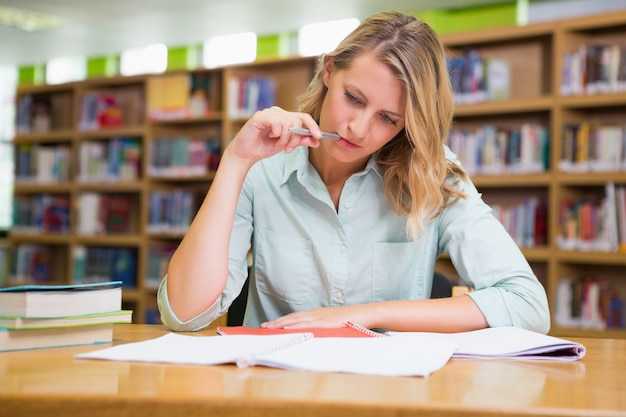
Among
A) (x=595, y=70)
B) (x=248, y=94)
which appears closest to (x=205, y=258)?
(x=595, y=70)

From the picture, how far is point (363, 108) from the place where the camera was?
5.11ft

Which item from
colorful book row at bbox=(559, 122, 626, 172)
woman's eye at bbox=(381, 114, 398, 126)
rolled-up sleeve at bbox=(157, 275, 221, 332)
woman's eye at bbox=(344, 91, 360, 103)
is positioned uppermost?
colorful book row at bbox=(559, 122, 626, 172)

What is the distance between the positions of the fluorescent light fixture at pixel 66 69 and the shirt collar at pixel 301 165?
9478mm

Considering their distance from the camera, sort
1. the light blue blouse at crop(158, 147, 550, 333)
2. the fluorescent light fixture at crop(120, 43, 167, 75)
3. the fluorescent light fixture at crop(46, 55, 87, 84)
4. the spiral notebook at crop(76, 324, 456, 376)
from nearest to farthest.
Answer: the spiral notebook at crop(76, 324, 456, 376) → the light blue blouse at crop(158, 147, 550, 333) → the fluorescent light fixture at crop(120, 43, 167, 75) → the fluorescent light fixture at crop(46, 55, 87, 84)

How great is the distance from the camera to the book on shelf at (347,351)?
1.01 metres

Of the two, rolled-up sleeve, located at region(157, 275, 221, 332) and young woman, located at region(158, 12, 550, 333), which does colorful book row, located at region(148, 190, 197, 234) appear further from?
rolled-up sleeve, located at region(157, 275, 221, 332)

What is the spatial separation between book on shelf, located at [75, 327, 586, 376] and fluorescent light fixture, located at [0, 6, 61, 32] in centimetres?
→ 739

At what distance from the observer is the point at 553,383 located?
984 mm

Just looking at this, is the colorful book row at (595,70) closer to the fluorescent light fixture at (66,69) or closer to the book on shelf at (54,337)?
the book on shelf at (54,337)

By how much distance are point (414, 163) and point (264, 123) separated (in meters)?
0.35

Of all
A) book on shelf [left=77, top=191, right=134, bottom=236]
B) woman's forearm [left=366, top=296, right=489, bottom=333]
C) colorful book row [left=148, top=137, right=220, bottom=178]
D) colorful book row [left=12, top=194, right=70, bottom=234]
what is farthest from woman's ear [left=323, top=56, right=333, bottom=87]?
colorful book row [left=12, top=194, right=70, bottom=234]

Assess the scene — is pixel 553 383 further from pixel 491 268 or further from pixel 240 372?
pixel 491 268

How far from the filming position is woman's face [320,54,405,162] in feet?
5.07

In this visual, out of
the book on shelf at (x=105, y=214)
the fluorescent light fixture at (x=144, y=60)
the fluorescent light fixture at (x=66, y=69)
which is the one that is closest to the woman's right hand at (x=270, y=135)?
the book on shelf at (x=105, y=214)
